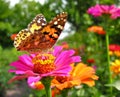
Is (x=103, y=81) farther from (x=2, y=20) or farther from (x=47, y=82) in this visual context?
(x=2, y=20)

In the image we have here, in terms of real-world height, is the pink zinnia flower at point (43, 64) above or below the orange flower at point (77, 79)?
above

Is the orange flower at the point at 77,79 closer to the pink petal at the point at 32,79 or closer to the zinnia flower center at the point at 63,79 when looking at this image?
the zinnia flower center at the point at 63,79

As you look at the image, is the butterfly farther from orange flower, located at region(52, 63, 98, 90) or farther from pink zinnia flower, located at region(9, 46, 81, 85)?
orange flower, located at region(52, 63, 98, 90)

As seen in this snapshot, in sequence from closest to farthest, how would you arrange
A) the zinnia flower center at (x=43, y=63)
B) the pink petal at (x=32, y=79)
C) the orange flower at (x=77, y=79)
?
the pink petal at (x=32, y=79) < the zinnia flower center at (x=43, y=63) < the orange flower at (x=77, y=79)

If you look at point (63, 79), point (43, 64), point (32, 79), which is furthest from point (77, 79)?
point (32, 79)

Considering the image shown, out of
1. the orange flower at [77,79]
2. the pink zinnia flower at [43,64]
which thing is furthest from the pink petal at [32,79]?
the orange flower at [77,79]

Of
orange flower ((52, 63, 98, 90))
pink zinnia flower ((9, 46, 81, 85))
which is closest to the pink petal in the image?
pink zinnia flower ((9, 46, 81, 85))

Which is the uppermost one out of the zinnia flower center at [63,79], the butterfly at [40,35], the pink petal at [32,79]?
the butterfly at [40,35]
